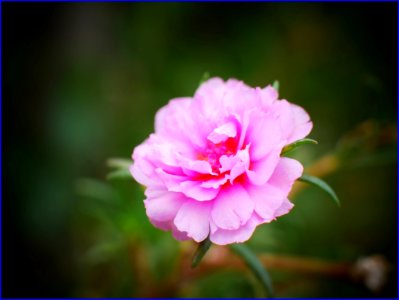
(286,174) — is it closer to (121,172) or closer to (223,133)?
(223,133)

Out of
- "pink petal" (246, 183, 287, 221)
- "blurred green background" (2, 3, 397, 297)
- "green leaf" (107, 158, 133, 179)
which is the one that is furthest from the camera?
"blurred green background" (2, 3, 397, 297)

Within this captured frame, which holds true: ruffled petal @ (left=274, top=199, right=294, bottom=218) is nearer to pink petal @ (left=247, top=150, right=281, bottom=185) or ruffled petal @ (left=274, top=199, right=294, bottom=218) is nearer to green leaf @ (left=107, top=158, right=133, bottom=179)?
pink petal @ (left=247, top=150, right=281, bottom=185)

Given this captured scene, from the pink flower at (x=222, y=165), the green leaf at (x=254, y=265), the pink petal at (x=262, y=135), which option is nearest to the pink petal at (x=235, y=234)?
the pink flower at (x=222, y=165)

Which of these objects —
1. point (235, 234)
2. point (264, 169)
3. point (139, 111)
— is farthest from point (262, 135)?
point (139, 111)

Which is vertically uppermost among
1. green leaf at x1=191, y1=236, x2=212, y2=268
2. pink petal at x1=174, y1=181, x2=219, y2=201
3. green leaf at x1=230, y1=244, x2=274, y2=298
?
pink petal at x1=174, y1=181, x2=219, y2=201

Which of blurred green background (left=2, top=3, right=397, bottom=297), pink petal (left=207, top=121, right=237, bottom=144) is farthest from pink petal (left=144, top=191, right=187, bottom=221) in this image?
blurred green background (left=2, top=3, right=397, bottom=297)

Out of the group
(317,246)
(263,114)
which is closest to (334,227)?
(317,246)
